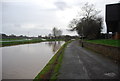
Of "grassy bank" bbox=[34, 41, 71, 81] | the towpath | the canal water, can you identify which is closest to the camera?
the towpath

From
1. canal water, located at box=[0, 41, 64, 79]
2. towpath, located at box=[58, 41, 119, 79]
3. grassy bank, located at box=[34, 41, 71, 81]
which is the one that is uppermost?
towpath, located at box=[58, 41, 119, 79]

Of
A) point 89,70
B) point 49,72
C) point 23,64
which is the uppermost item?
point 89,70

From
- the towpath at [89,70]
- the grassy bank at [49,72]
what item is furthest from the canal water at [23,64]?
the towpath at [89,70]

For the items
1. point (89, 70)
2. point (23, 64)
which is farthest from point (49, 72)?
point (23, 64)

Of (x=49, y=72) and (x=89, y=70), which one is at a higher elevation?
(x=89, y=70)

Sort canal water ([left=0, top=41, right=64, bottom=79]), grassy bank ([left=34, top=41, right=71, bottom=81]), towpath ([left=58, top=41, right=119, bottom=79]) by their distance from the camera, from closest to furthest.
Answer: towpath ([left=58, top=41, right=119, bottom=79]), grassy bank ([left=34, top=41, right=71, bottom=81]), canal water ([left=0, top=41, right=64, bottom=79])

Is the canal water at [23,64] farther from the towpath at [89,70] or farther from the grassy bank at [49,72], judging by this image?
the towpath at [89,70]

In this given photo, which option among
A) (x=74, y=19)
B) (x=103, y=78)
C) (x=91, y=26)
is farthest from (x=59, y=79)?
(x=74, y=19)

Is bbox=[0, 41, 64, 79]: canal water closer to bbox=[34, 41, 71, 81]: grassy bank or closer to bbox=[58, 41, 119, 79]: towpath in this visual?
bbox=[34, 41, 71, 81]: grassy bank

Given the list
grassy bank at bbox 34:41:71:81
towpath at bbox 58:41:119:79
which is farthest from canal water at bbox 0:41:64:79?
towpath at bbox 58:41:119:79

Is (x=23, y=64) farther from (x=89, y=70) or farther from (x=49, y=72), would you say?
(x=89, y=70)

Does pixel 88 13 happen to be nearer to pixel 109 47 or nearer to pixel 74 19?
pixel 74 19

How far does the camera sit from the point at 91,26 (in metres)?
42.0

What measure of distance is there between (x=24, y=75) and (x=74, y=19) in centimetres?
4530
